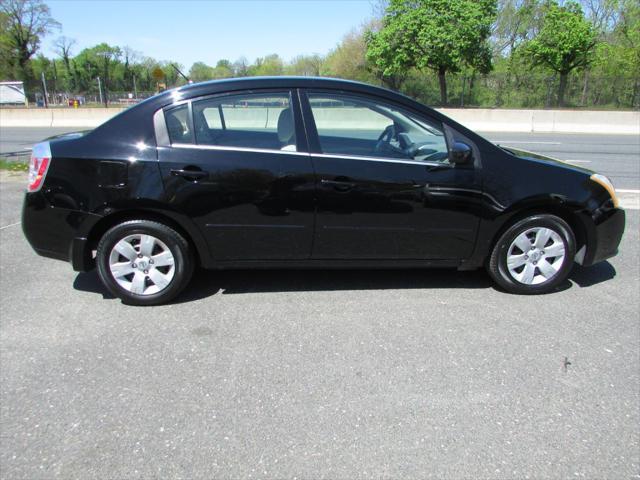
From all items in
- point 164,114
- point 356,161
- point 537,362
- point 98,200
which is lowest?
point 537,362

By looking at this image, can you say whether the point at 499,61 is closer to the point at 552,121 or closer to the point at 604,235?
the point at 552,121

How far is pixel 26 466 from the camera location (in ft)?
7.03

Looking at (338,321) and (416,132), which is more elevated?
(416,132)

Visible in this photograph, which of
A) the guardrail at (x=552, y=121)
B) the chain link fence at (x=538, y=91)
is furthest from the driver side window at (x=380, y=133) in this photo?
the chain link fence at (x=538, y=91)

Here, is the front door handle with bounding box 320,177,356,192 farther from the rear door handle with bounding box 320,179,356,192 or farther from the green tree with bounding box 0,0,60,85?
the green tree with bounding box 0,0,60,85

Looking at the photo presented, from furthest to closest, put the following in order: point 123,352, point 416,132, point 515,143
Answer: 1. point 515,143
2. point 416,132
3. point 123,352

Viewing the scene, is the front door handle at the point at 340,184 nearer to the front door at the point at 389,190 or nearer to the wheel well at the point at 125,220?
the front door at the point at 389,190

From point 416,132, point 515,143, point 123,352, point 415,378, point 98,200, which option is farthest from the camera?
point 515,143

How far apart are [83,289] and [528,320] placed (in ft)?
12.0

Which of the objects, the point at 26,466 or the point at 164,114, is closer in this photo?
the point at 26,466

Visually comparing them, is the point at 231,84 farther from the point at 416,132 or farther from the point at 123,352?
the point at 123,352

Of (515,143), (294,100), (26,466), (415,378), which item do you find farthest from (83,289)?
(515,143)

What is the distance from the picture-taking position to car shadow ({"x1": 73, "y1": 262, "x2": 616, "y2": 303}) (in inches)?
160

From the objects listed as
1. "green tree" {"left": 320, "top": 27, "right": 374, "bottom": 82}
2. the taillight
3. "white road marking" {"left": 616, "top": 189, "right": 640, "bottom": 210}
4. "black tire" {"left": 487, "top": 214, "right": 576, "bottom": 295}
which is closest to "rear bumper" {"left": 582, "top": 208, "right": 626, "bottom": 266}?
"black tire" {"left": 487, "top": 214, "right": 576, "bottom": 295}
